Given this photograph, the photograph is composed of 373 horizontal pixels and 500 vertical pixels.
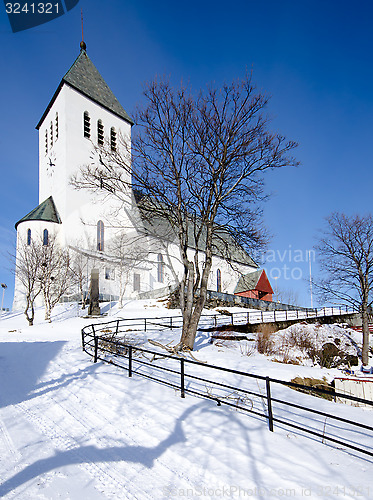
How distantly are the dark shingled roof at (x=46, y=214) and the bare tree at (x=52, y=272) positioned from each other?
329cm

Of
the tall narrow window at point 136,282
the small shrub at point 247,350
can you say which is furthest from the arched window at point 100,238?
the small shrub at point 247,350

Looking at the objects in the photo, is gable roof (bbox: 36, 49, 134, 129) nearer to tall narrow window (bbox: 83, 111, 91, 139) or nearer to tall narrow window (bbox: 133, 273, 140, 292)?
tall narrow window (bbox: 83, 111, 91, 139)

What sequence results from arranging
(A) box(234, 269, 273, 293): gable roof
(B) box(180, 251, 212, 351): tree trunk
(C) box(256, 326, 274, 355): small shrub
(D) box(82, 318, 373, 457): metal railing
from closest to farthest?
(D) box(82, 318, 373, 457): metal railing, (B) box(180, 251, 212, 351): tree trunk, (C) box(256, 326, 274, 355): small shrub, (A) box(234, 269, 273, 293): gable roof

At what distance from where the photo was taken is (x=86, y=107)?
42125 millimetres

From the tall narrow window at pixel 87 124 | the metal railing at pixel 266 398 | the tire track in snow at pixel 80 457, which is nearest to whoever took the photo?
the tire track in snow at pixel 80 457

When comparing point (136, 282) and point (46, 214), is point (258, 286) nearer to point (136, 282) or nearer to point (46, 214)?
point (136, 282)

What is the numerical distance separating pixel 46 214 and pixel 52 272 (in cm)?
901

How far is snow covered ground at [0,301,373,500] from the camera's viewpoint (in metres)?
3.83

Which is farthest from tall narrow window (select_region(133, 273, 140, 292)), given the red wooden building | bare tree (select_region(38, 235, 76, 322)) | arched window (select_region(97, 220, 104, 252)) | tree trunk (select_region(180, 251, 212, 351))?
tree trunk (select_region(180, 251, 212, 351))

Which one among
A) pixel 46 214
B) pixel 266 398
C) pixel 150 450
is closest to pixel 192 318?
pixel 266 398

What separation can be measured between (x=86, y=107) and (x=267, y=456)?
45.2m

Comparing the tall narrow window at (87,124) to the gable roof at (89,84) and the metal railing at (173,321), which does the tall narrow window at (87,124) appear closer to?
the gable roof at (89,84)

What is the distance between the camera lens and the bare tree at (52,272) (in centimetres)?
2690

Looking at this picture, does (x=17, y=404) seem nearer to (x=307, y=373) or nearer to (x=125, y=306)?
(x=307, y=373)
